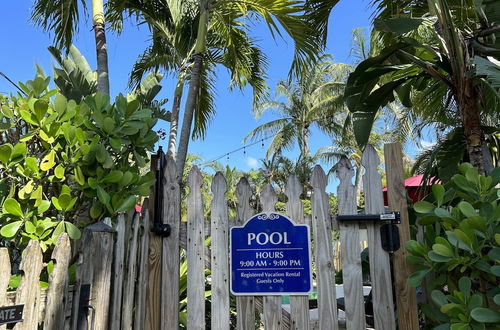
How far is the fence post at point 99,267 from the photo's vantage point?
1.78 metres

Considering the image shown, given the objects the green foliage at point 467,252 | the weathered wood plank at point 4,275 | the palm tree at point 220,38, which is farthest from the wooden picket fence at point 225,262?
the palm tree at point 220,38

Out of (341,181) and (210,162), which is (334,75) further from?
(341,181)

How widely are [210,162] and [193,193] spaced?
25.2 m

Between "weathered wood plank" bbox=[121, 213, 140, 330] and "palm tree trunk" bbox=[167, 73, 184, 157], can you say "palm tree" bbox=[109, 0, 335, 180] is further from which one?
"weathered wood plank" bbox=[121, 213, 140, 330]

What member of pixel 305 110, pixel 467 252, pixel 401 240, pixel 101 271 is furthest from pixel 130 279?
pixel 305 110

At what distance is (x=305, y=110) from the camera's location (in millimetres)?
22406

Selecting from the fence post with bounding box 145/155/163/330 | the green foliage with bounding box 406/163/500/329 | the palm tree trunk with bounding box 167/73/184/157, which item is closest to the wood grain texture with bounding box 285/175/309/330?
the green foliage with bounding box 406/163/500/329

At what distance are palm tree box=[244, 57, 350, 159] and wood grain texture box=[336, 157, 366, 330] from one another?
59.9 ft

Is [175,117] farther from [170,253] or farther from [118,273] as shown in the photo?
[118,273]

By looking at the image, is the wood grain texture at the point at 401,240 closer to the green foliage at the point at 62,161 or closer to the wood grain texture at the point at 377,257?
the wood grain texture at the point at 377,257

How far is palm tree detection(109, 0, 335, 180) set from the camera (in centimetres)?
→ 525

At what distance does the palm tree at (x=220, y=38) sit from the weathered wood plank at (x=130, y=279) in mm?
3303

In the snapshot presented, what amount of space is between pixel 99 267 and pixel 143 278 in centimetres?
47

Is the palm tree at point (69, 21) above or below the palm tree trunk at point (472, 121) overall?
above
